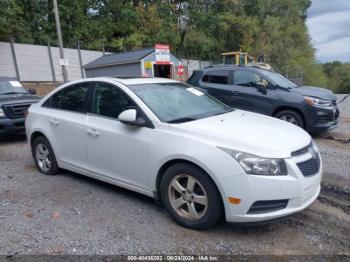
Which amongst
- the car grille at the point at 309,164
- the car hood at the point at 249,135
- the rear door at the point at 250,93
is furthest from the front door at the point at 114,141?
the rear door at the point at 250,93

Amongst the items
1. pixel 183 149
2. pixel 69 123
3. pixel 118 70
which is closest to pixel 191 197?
pixel 183 149


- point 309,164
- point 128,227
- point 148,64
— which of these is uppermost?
point 148,64

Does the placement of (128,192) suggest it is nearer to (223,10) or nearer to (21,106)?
(21,106)

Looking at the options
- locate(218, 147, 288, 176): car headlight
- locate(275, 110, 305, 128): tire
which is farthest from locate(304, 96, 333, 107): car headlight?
locate(218, 147, 288, 176): car headlight

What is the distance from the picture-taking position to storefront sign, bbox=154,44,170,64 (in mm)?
20375

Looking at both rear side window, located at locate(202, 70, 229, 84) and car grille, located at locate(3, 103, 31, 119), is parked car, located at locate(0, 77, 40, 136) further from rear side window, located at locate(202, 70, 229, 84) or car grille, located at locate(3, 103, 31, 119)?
rear side window, located at locate(202, 70, 229, 84)

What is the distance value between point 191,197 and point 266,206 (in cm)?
75

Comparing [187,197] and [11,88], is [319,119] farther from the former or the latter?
[11,88]

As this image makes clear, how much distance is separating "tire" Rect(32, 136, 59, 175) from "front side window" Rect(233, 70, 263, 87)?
5.33m

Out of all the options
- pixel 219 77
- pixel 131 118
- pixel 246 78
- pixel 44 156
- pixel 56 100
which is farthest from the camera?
pixel 219 77

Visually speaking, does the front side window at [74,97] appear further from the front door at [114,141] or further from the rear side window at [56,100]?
the front door at [114,141]

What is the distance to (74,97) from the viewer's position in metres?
4.87

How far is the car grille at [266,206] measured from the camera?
3.11 metres

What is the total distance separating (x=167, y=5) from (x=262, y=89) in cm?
2976
